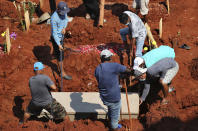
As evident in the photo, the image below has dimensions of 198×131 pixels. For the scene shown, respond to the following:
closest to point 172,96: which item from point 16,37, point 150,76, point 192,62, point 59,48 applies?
point 150,76

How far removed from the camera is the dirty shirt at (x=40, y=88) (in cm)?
447

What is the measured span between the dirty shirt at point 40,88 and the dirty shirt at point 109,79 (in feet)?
2.94

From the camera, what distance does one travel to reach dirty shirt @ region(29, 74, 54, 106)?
447cm

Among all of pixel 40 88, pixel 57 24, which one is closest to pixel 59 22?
pixel 57 24

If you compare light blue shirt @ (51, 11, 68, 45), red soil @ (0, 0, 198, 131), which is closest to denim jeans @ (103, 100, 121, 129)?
red soil @ (0, 0, 198, 131)

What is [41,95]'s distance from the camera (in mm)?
4617

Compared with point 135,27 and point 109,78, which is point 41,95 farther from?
point 135,27

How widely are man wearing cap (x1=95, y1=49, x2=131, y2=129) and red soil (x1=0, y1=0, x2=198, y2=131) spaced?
0.91 meters

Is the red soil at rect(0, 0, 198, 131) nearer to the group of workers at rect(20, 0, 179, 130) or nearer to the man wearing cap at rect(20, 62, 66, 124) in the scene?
the man wearing cap at rect(20, 62, 66, 124)

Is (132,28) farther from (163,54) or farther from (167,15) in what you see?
(167,15)

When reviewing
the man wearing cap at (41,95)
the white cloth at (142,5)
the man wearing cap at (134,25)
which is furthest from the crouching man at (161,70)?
the white cloth at (142,5)

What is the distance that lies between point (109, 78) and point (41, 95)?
1299 millimetres

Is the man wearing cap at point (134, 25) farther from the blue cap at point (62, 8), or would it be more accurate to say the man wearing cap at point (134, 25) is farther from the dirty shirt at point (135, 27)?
the blue cap at point (62, 8)

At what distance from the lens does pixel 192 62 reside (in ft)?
21.4
